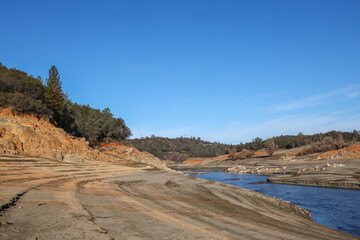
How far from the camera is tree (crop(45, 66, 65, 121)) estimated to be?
4200 centimetres

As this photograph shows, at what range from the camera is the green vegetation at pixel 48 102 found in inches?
1388

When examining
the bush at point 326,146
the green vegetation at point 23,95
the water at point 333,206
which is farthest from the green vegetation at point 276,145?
the green vegetation at point 23,95

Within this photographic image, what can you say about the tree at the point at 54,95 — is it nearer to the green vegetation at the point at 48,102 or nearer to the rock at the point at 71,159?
the green vegetation at the point at 48,102

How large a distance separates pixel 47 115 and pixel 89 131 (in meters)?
22.6

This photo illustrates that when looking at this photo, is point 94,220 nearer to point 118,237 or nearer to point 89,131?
point 118,237

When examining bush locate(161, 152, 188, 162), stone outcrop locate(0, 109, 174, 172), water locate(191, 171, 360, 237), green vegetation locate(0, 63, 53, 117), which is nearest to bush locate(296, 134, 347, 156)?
water locate(191, 171, 360, 237)

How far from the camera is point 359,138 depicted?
101125 mm

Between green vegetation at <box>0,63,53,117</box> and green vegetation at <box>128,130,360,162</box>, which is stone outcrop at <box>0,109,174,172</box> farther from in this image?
green vegetation at <box>128,130,360,162</box>

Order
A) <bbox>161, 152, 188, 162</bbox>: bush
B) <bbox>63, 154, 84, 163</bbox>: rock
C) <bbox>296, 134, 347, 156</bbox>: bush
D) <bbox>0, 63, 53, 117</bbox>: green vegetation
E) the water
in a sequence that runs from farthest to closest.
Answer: <bbox>161, 152, 188, 162</bbox>: bush
<bbox>296, 134, 347, 156</bbox>: bush
<bbox>0, 63, 53, 117</bbox>: green vegetation
<bbox>63, 154, 84, 163</bbox>: rock
the water

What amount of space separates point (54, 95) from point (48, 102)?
6.62ft

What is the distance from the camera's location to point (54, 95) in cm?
4328

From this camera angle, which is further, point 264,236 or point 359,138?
point 359,138

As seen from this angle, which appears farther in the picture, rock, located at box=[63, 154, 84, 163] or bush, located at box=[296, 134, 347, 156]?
bush, located at box=[296, 134, 347, 156]

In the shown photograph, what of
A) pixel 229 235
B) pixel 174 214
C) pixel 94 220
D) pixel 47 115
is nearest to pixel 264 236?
pixel 229 235
